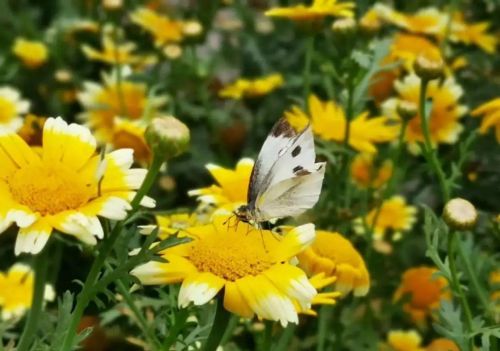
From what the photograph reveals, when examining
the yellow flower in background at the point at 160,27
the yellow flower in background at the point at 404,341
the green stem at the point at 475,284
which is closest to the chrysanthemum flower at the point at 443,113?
the yellow flower in background at the point at 404,341

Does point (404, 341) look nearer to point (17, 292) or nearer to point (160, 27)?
point (17, 292)

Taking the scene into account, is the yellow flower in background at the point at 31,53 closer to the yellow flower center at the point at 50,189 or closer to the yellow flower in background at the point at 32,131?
the yellow flower in background at the point at 32,131

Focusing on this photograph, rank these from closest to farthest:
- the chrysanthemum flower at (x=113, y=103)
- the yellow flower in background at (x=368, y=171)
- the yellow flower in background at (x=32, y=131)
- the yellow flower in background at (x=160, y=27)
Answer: the yellow flower in background at (x=32, y=131)
the yellow flower in background at (x=368, y=171)
the chrysanthemum flower at (x=113, y=103)
the yellow flower in background at (x=160, y=27)

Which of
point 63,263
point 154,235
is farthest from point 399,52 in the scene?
point 154,235

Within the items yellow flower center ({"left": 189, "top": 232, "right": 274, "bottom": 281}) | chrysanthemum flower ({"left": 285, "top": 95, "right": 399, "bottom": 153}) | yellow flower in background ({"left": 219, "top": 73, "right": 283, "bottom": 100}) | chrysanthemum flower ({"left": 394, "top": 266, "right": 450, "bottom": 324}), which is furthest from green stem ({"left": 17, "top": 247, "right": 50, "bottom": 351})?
yellow flower in background ({"left": 219, "top": 73, "right": 283, "bottom": 100})

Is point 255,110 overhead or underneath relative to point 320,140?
underneath

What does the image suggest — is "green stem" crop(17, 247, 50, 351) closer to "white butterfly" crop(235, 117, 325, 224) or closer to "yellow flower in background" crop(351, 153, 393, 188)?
"white butterfly" crop(235, 117, 325, 224)

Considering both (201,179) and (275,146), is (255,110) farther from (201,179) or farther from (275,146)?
(275,146)
